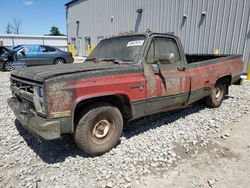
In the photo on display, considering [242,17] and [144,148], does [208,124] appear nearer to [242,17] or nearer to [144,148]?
[144,148]

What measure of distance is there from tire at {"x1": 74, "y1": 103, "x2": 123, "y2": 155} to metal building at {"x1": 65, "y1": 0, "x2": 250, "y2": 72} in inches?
353

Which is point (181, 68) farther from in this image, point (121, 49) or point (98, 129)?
point (98, 129)

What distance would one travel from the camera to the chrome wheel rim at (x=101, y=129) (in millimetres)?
3127

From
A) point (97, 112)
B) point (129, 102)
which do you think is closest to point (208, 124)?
point (129, 102)

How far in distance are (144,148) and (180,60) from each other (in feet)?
6.54

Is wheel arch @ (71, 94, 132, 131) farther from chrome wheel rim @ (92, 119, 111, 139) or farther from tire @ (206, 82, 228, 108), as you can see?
tire @ (206, 82, 228, 108)

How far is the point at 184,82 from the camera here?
411 cm

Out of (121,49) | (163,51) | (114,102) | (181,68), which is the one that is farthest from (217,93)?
(114,102)

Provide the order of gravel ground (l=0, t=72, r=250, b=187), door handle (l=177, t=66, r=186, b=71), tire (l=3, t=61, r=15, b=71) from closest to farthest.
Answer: gravel ground (l=0, t=72, r=250, b=187)
door handle (l=177, t=66, r=186, b=71)
tire (l=3, t=61, r=15, b=71)

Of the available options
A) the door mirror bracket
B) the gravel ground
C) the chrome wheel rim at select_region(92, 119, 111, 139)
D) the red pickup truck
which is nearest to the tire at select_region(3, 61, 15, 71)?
the gravel ground

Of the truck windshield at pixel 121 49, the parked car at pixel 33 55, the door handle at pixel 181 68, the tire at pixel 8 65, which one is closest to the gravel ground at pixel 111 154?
the door handle at pixel 181 68

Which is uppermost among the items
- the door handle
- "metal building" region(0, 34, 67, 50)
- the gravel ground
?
"metal building" region(0, 34, 67, 50)

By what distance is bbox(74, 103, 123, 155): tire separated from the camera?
291 cm

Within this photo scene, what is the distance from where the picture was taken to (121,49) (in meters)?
3.85
